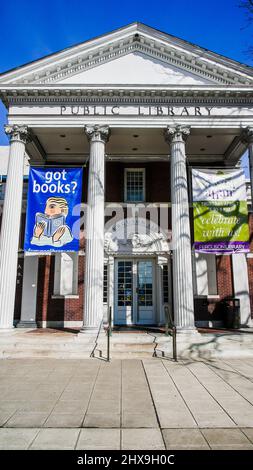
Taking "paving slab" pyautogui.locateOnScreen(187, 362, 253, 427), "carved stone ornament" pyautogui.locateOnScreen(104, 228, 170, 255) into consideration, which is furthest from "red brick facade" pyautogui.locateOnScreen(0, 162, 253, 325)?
"paving slab" pyautogui.locateOnScreen(187, 362, 253, 427)

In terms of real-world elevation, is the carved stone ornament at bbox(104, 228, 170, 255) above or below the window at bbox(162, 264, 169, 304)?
above

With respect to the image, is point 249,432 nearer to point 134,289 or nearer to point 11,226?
point 11,226

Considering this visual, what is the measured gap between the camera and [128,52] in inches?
497

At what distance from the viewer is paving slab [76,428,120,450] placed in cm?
363

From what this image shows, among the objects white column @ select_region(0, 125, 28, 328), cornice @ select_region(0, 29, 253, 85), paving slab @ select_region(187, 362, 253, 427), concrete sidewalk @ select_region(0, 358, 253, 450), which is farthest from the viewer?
cornice @ select_region(0, 29, 253, 85)

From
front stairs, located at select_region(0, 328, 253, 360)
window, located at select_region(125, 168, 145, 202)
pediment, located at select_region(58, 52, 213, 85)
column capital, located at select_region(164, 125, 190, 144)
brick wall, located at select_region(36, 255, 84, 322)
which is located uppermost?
pediment, located at select_region(58, 52, 213, 85)

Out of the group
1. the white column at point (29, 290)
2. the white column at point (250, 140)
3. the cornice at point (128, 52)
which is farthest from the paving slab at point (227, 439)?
the cornice at point (128, 52)

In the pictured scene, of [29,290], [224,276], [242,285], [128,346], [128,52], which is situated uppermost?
[128,52]

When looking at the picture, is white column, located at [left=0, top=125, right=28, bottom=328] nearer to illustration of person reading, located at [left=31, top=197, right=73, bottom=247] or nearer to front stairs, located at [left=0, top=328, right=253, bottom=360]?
illustration of person reading, located at [left=31, top=197, right=73, bottom=247]

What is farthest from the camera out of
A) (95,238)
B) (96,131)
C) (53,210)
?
(96,131)

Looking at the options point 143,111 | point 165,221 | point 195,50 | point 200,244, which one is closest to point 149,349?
point 200,244

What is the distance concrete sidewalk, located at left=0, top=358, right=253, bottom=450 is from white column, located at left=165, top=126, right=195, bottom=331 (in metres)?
2.38

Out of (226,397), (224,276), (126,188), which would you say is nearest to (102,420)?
(226,397)

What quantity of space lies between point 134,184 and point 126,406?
444 inches
